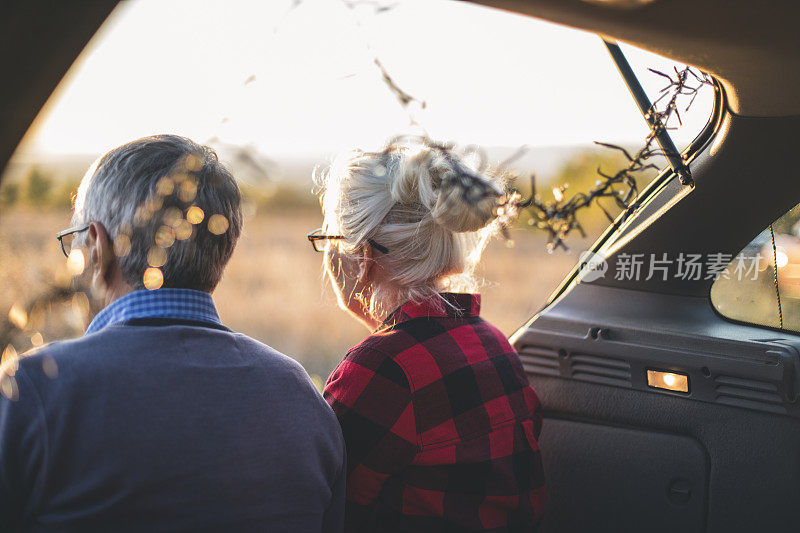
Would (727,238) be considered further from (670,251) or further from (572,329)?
(572,329)

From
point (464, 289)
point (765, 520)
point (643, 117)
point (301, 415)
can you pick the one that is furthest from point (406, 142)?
point (765, 520)

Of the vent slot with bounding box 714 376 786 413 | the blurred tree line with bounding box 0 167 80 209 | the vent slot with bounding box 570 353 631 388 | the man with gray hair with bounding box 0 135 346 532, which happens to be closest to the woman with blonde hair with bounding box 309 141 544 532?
the man with gray hair with bounding box 0 135 346 532

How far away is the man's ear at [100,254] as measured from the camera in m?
1.24

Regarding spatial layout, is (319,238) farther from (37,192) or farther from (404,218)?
(37,192)

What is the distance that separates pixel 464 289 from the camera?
6.39 feet

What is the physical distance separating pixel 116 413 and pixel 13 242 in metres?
0.31

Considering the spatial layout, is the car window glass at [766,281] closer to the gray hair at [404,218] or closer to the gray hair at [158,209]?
the gray hair at [404,218]

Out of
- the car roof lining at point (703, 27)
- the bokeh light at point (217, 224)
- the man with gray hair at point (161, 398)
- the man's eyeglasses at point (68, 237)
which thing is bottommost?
the man with gray hair at point (161, 398)

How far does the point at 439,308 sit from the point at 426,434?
0.32m

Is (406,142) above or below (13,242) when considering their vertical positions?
above

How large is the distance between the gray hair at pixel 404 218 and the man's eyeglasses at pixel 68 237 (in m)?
0.71

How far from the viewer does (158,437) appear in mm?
1092

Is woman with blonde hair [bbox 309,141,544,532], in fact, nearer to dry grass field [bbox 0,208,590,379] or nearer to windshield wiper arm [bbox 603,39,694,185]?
windshield wiper arm [bbox 603,39,694,185]

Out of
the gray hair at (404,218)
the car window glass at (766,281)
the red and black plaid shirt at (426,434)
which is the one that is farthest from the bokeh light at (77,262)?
the car window glass at (766,281)
